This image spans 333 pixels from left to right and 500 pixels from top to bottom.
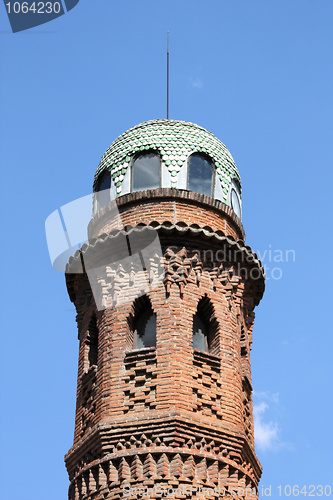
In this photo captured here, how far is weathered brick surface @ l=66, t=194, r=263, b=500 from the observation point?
14289mm

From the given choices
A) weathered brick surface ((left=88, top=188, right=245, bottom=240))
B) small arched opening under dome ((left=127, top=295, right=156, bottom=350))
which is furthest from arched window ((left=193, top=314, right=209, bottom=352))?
weathered brick surface ((left=88, top=188, right=245, bottom=240))

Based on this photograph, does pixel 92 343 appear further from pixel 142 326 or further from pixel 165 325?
pixel 165 325

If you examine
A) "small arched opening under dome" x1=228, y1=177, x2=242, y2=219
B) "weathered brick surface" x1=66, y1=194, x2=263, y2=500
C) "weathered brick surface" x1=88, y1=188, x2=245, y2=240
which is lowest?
"weathered brick surface" x1=66, y1=194, x2=263, y2=500

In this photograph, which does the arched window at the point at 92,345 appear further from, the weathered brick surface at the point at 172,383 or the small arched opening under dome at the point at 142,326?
the small arched opening under dome at the point at 142,326

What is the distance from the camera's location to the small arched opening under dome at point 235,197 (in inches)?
715

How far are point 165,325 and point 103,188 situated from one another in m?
3.98

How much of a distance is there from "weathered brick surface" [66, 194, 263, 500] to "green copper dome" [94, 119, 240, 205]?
544 mm

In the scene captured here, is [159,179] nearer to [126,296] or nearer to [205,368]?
[126,296]

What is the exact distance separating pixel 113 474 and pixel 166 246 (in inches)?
166

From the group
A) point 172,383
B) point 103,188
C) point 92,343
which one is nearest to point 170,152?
point 103,188

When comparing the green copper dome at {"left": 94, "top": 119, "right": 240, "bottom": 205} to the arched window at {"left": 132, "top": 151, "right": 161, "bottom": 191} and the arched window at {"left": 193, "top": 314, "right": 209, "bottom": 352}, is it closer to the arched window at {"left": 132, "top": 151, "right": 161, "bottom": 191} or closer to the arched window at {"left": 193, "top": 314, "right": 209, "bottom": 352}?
the arched window at {"left": 132, "top": 151, "right": 161, "bottom": 191}

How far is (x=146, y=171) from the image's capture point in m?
17.8

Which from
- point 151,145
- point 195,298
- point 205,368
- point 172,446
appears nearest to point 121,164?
point 151,145

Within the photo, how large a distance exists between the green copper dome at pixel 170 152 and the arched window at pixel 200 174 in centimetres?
8
